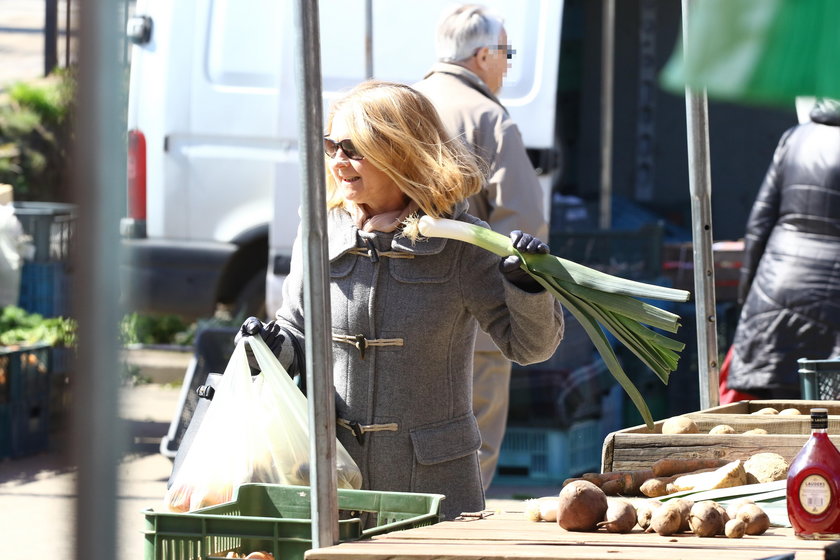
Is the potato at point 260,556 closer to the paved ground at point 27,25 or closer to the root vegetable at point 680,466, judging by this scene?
the paved ground at point 27,25

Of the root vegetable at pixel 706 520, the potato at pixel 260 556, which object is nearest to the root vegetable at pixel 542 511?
the root vegetable at pixel 706 520

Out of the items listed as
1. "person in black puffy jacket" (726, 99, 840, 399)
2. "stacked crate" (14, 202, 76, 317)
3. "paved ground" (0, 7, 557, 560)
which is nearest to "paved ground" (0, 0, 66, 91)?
"paved ground" (0, 7, 557, 560)

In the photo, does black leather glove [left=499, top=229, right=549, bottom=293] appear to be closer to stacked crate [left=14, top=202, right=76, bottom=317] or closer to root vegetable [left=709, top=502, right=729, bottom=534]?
root vegetable [left=709, top=502, right=729, bottom=534]

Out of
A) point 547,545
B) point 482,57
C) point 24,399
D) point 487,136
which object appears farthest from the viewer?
point 24,399

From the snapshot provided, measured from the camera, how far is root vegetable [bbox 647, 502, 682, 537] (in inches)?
71.5

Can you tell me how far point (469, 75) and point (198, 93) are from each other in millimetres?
2229

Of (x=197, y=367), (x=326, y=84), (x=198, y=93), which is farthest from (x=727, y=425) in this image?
(x=198, y=93)

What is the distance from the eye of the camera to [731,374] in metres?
4.58

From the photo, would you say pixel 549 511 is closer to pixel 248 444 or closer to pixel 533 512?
pixel 533 512

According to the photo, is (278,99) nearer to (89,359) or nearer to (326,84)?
(326,84)

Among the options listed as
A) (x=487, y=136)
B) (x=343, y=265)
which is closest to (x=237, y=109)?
(x=487, y=136)

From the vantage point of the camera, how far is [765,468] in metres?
2.23

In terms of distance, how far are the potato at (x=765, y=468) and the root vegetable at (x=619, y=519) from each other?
41 centimetres

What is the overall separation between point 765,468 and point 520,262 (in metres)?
0.58
